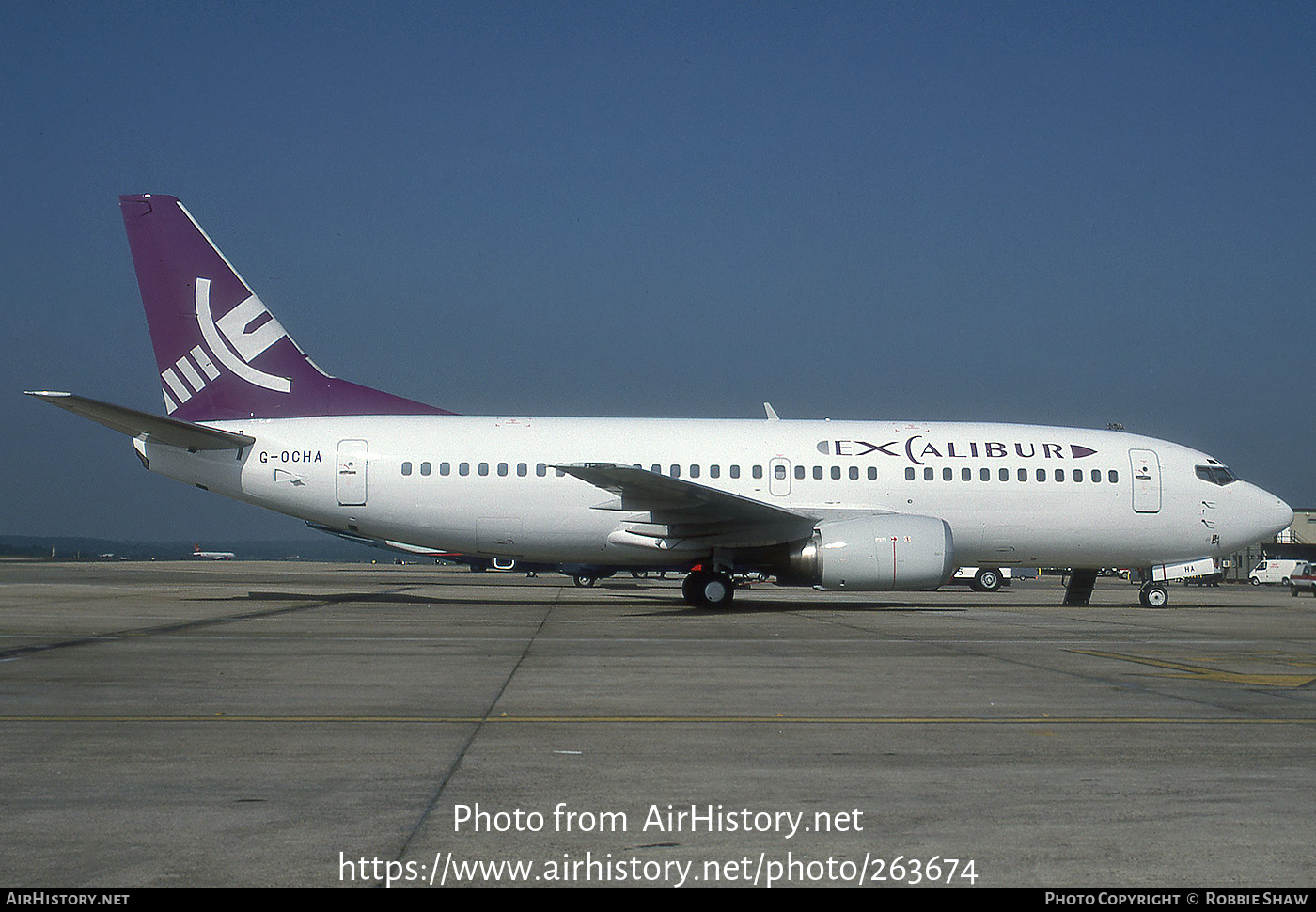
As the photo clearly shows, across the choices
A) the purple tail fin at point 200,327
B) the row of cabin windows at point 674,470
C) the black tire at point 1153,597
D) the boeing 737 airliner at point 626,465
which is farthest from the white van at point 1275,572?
the purple tail fin at point 200,327

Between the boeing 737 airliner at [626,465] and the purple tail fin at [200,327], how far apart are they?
39 mm

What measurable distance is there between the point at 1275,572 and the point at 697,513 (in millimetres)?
52951

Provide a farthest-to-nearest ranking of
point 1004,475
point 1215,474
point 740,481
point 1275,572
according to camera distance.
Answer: point 1275,572 → point 1215,474 → point 1004,475 → point 740,481

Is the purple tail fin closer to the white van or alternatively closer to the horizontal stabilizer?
the horizontal stabilizer

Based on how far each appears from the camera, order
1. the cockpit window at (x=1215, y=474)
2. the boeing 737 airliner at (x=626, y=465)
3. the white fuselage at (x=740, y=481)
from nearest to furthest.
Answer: the boeing 737 airliner at (x=626, y=465) → the white fuselage at (x=740, y=481) → the cockpit window at (x=1215, y=474)

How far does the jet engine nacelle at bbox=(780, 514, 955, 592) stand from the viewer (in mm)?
19031

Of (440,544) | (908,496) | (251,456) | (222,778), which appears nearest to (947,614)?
(908,496)

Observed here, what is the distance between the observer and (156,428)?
1992 cm

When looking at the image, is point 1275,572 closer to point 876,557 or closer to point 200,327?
point 876,557

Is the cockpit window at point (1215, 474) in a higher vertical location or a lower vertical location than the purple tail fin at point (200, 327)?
lower

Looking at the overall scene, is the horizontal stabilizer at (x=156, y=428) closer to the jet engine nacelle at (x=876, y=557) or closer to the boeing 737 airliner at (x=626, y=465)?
the boeing 737 airliner at (x=626, y=465)

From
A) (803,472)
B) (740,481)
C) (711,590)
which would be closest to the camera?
(711,590)

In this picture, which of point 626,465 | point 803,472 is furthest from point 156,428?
point 803,472

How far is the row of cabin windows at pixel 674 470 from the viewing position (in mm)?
20859
